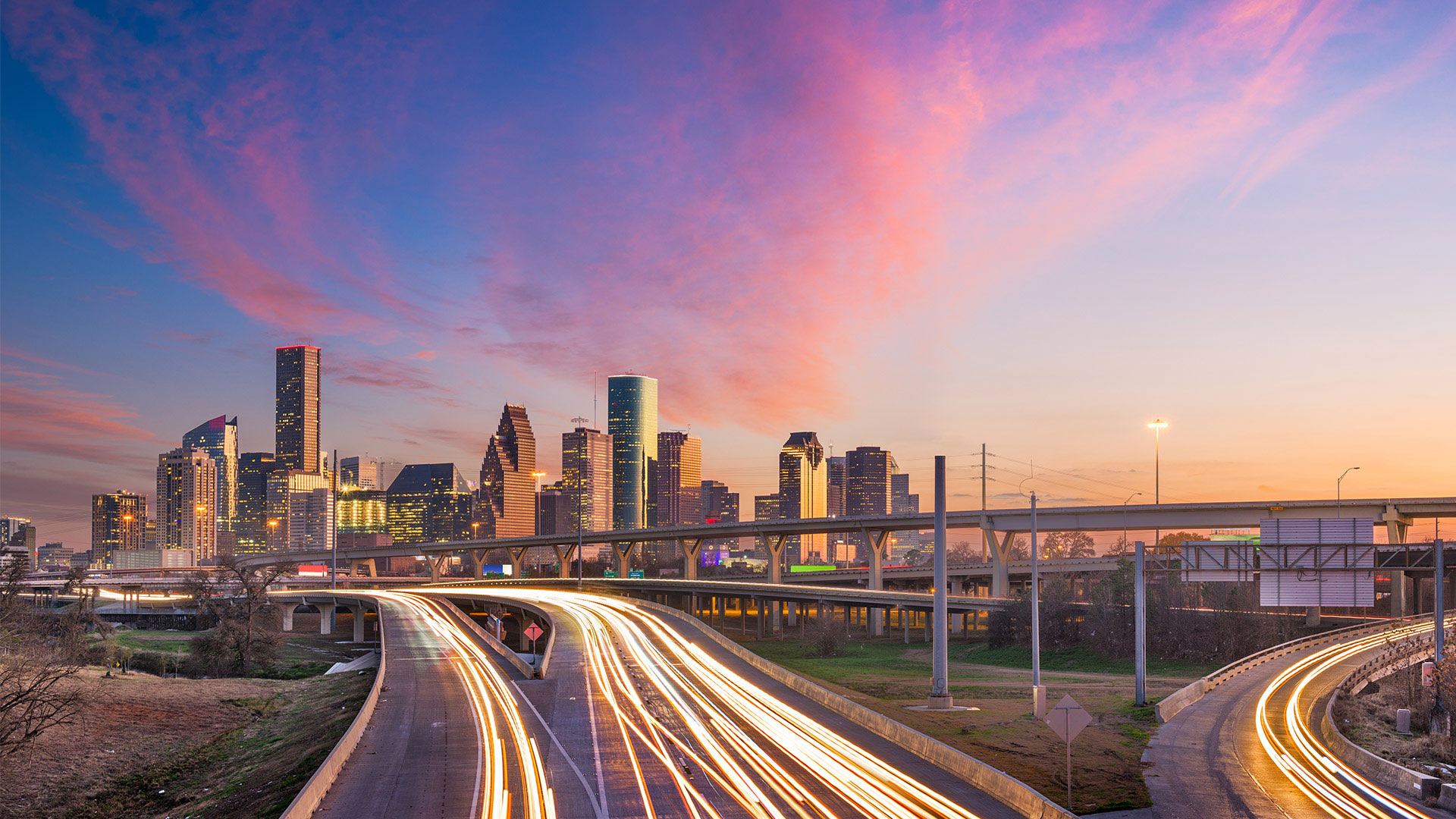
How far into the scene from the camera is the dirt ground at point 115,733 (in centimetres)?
3231

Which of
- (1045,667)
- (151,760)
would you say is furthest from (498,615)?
(151,760)

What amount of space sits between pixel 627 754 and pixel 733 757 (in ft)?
10.5

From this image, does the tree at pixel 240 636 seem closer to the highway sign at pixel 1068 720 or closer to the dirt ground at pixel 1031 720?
the dirt ground at pixel 1031 720

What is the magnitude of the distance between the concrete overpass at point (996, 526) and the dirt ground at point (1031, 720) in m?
13.0

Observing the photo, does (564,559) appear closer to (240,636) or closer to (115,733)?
(240,636)

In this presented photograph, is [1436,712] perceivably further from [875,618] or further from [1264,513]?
[875,618]

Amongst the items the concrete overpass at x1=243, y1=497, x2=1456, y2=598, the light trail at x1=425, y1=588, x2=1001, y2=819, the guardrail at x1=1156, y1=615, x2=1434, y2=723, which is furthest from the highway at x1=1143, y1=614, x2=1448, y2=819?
the concrete overpass at x1=243, y1=497, x2=1456, y2=598

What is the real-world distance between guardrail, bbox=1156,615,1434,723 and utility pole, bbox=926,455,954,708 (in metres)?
8.26

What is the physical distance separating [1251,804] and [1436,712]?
17.5 m

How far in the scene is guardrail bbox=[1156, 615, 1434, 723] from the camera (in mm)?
38281

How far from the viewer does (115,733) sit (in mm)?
41188

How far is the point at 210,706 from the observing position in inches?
1889

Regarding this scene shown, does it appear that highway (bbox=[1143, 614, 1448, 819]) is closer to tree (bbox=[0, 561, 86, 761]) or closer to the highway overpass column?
tree (bbox=[0, 561, 86, 761])

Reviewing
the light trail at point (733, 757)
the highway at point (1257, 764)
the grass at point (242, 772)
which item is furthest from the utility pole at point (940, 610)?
the grass at point (242, 772)
